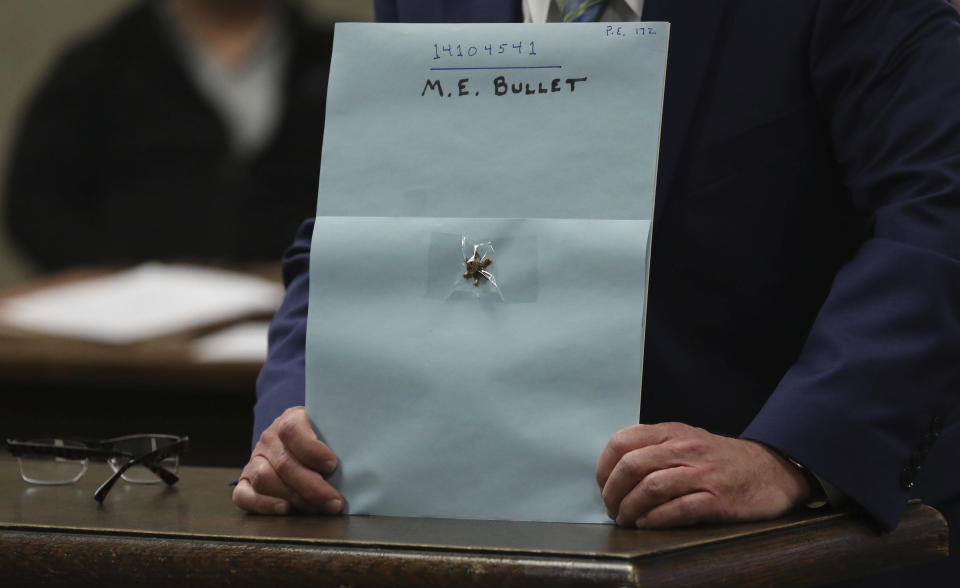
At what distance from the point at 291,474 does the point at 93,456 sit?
32 centimetres

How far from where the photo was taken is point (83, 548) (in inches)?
33.1

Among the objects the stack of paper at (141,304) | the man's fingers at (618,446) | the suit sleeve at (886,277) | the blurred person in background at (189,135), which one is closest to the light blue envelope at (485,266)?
the man's fingers at (618,446)

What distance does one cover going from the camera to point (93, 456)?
3.77 ft

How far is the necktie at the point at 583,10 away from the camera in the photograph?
1.17 meters

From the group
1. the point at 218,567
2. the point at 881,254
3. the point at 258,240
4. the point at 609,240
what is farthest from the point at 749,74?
the point at 258,240

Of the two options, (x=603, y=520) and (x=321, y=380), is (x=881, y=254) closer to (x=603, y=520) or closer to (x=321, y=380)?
(x=603, y=520)

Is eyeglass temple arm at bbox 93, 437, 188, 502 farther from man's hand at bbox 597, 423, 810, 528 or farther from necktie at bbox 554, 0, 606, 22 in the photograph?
necktie at bbox 554, 0, 606, 22

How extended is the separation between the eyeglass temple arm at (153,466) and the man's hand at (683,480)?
441 millimetres

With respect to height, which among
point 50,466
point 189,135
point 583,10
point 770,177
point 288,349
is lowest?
point 50,466

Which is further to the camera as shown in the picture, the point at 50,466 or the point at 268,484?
the point at 50,466

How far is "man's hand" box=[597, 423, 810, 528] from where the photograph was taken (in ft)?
2.74

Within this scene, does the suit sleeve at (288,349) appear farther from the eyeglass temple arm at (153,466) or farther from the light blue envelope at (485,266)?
the light blue envelope at (485,266)

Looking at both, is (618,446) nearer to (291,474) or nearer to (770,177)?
(291,474)

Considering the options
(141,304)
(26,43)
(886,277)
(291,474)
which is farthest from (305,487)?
(26,43)
